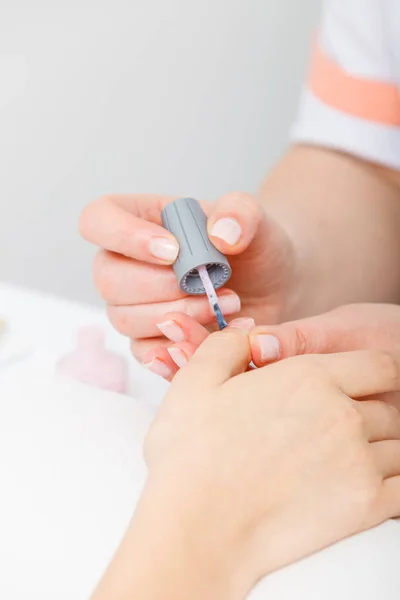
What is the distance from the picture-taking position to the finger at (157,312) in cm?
61

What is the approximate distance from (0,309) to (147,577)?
0.54 meters

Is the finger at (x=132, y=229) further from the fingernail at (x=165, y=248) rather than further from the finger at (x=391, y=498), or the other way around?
the finger at (x=391, y=498)

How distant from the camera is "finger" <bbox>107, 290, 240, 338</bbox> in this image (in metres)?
0.61

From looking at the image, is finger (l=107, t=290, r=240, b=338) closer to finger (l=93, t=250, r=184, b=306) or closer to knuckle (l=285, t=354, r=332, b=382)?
finger (l=93, t=250, r=184, b=306)

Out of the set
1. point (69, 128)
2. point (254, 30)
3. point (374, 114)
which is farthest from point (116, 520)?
point (254, 30)

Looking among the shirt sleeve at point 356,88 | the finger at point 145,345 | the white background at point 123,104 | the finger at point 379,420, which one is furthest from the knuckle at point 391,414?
the white background at point 123,104

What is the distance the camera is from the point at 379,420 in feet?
1.67

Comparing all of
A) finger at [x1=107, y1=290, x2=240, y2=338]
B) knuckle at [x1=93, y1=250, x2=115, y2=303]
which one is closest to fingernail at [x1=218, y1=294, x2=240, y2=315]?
finger at [x1=107, y1=290, x2=240, y2=338]

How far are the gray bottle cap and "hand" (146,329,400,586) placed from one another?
0.22 feet

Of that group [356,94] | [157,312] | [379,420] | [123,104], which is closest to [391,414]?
[379,420]

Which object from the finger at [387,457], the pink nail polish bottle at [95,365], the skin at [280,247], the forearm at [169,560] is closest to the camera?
the forearm at [169,560]

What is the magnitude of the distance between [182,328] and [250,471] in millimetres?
169

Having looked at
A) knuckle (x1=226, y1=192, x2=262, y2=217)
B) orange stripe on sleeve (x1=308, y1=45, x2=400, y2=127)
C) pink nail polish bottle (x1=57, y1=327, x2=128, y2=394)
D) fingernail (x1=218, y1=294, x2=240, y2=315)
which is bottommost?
pink nail polish bottle (x1=57, y1=327, x2=128, y2=394)

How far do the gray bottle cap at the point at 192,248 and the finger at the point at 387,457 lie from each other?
0.18m
